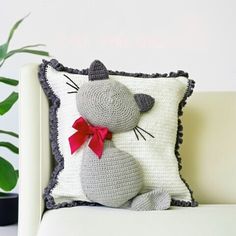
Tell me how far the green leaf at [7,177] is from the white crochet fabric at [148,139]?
0.87 ft

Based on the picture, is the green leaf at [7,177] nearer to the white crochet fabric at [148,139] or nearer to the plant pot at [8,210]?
the plant pot at [8,210]

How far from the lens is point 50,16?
5.16ft

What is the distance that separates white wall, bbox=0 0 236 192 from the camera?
5.15ft

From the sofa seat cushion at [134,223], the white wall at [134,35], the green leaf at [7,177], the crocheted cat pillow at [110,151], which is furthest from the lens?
the white wall at [134,35]

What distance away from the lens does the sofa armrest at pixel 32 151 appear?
36.5 inches

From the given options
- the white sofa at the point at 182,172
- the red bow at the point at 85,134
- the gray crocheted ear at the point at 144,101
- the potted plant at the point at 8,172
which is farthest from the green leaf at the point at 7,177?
the gray crocheted ear at the point at 144,101

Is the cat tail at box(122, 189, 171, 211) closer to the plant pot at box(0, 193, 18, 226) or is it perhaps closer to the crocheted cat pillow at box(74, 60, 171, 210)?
the crocheted cat pillow at box(74, 60, 171, 210)

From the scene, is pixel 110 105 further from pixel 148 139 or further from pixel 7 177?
pixel 7 177

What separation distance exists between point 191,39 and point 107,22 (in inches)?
13.5

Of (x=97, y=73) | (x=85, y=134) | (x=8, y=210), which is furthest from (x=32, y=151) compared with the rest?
(x=8, y=210)

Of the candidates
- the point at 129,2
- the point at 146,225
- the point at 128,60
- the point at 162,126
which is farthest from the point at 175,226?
the point at 129,2

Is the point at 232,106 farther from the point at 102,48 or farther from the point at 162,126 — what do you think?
the point at 102,48

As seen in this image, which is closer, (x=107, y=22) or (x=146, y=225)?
(x=146, y=225)

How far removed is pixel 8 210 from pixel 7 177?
141 mm
